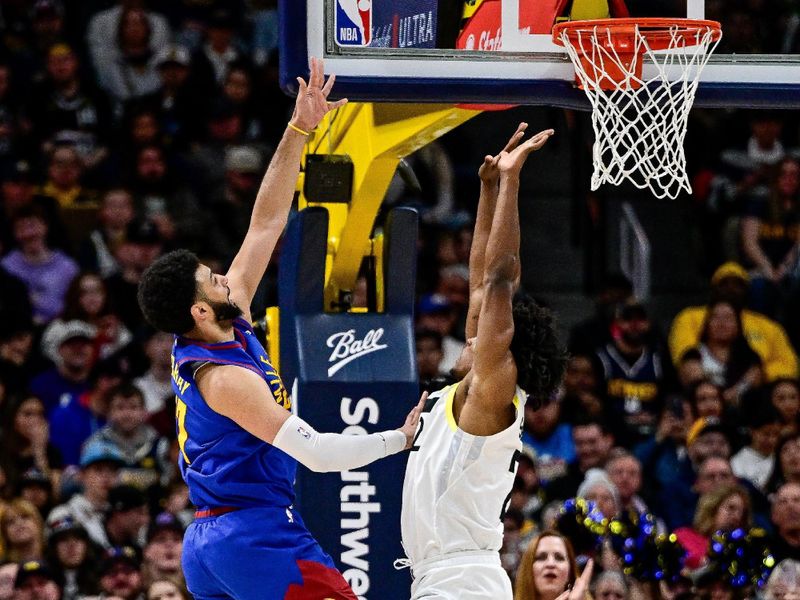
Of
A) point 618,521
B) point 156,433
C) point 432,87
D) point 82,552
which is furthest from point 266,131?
point 432,87

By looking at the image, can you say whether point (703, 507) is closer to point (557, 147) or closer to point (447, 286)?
point (447, 286)

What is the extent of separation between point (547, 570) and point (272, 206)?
7.37 feet

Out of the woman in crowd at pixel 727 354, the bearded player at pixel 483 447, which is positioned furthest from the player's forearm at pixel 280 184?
the woman in crowd at pixel 727 354

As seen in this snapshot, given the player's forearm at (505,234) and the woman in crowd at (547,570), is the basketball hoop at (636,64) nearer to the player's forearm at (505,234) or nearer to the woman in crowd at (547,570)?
the player's forearm at (505,234)

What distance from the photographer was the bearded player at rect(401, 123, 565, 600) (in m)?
5.31

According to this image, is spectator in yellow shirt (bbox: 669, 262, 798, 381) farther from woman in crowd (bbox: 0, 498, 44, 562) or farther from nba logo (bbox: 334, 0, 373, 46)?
nba logo (bbox: 334, 0, 373, 46)

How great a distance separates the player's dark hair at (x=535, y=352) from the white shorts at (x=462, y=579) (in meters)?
0.61

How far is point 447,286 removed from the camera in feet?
37.5

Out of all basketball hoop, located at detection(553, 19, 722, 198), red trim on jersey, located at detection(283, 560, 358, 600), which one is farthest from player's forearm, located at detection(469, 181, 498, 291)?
red trim on jersey, located at detection(283, 560, 358, 600)

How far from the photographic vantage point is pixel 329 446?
536cm

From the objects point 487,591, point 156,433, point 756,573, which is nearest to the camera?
point 487,591

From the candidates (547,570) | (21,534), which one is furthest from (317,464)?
(21,534)

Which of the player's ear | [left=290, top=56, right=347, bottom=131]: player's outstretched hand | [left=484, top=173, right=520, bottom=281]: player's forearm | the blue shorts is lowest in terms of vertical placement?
the blue shorts

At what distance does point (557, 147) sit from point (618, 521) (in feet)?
17.0
